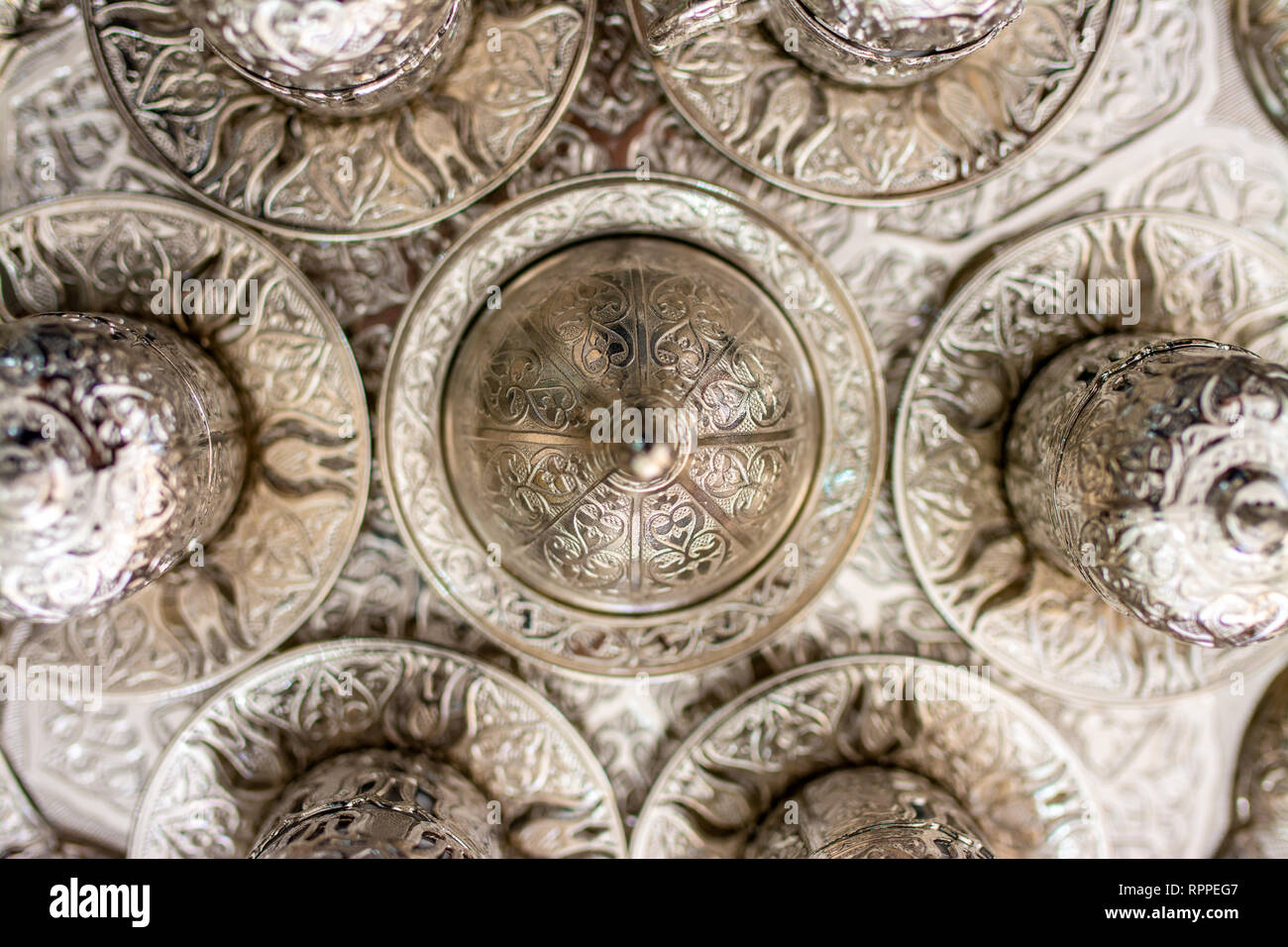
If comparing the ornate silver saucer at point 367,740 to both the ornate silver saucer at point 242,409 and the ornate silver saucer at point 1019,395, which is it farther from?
the ornate silver saucer at point 1019,395

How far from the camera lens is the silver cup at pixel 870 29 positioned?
3.26 ft

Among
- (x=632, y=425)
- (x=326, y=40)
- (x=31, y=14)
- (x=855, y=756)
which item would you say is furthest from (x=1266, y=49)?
(x=31, y=14)

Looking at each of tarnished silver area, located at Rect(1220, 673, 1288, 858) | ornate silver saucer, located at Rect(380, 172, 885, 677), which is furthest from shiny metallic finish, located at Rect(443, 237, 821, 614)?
tarnished silver area, located at Rect(1220, 673, 1288, 858)

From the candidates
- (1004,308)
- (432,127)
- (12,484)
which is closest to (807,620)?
(1004,308)

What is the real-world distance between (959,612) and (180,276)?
5.14ft

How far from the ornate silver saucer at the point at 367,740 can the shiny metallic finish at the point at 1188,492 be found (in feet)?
3.21

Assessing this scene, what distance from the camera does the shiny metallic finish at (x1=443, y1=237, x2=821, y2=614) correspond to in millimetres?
1116

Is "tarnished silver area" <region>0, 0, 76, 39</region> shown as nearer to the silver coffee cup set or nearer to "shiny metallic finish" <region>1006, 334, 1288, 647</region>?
the silver coffee cup set

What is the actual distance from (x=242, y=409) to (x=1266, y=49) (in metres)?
2.02

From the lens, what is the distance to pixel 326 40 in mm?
950

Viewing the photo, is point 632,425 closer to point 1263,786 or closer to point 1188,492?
point 1188,492

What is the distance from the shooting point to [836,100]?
4.38ft

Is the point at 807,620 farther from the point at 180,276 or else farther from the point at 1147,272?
the point at 180,276

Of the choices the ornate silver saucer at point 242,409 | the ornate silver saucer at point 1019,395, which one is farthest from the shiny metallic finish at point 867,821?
the ornate silver saucer at point 242,409
